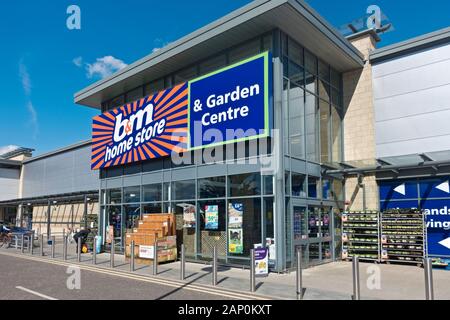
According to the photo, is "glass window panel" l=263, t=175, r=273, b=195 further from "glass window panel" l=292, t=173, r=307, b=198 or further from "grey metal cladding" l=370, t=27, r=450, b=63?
"grey metal cladding" l=370, t=27, r=450, b=63

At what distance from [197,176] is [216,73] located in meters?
3.74

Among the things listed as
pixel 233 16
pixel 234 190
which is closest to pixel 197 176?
pixel 234 190

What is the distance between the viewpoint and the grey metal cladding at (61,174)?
98.0 feet

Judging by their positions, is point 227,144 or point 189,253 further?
point 189,253

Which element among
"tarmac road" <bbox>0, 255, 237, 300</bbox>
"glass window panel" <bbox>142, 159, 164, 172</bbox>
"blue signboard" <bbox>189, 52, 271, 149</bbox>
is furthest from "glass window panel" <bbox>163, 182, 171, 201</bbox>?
"tarmac road" <bbox>0, 255, 237, 300</bbox>

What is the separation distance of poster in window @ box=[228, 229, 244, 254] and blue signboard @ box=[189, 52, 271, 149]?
118 inches

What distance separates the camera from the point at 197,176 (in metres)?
15.2

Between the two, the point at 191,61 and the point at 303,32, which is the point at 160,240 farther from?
the point at 303,32

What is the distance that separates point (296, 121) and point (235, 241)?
454 centimetres

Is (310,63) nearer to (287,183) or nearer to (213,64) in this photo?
(213,64)

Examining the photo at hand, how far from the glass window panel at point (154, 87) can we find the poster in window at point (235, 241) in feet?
23.9

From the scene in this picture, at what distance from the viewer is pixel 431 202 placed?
14.4 m

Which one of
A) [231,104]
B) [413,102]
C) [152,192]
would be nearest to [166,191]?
[152,192]

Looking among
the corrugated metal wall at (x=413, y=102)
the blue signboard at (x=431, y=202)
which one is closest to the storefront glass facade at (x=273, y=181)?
the corrugated metal wall at (x=413, y=102)
